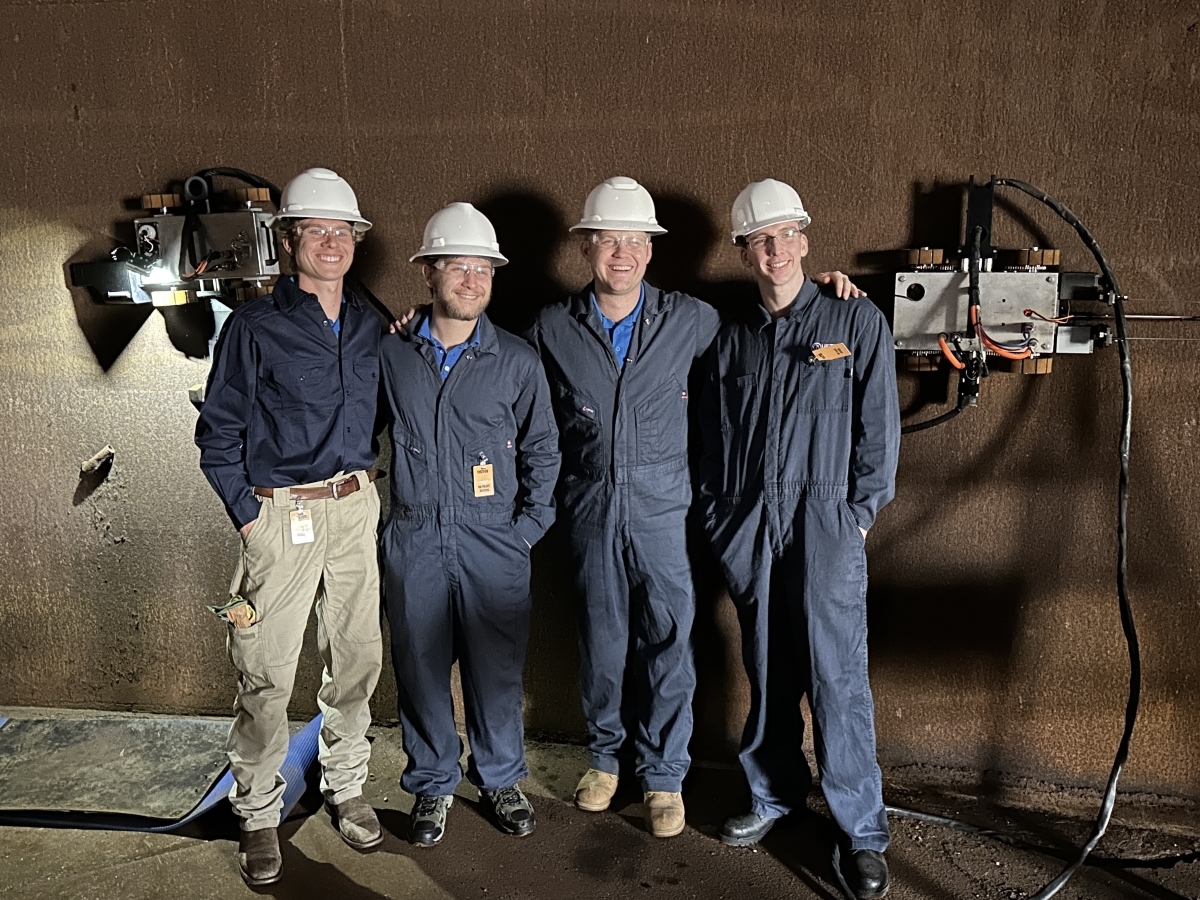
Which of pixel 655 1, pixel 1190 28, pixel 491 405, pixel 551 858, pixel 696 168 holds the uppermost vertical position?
pixel 655 1

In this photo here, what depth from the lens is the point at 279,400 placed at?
2287 mm

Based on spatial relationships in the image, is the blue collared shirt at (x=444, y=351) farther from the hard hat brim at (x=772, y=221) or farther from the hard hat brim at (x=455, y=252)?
the hard hat brim at (x=772, y=221)

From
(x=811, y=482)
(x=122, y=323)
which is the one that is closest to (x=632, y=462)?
(x=811, y=482)

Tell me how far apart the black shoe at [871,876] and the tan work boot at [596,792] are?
0.68 meters

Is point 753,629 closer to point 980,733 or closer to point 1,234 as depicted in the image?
point 980,733

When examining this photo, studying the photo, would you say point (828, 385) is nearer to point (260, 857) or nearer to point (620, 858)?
point (620, 858)

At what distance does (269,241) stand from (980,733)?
2.54 metres

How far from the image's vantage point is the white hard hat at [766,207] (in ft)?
7.48

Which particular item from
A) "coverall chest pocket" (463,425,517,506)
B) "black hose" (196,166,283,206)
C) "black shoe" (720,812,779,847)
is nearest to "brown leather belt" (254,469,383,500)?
"coverall chest pocket" (463,425,517,506)

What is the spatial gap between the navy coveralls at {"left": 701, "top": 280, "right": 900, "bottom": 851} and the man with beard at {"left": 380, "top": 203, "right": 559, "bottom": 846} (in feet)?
1.70

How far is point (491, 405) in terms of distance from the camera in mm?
2354

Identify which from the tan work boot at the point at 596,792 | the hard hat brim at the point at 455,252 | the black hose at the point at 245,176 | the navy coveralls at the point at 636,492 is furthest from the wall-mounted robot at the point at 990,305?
the black hose at the point at 245,176

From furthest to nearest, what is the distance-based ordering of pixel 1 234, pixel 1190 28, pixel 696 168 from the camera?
pixel 1 234 < pixel 696 168 < pixel 1190 28

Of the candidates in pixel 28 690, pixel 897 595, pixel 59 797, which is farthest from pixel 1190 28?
pixel 28 690
